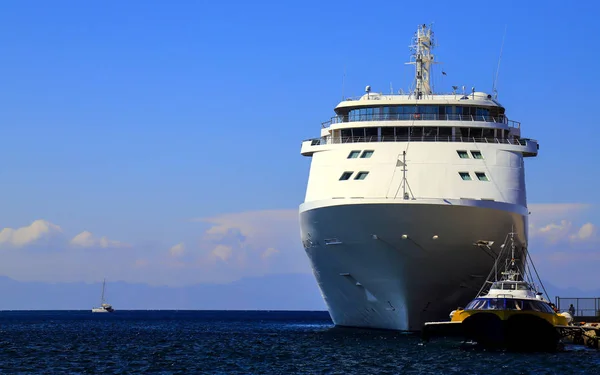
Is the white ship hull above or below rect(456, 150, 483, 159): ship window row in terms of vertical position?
below

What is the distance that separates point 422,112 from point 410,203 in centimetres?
929

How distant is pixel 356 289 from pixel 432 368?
48.0 ft

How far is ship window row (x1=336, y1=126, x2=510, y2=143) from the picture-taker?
58.1 metres

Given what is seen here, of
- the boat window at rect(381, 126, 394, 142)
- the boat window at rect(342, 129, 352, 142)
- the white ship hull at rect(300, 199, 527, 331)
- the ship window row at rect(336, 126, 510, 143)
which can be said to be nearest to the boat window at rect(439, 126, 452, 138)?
the ship window row at rect(336, 126, 510, 143)

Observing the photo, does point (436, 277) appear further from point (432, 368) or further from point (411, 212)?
point (432, 368)

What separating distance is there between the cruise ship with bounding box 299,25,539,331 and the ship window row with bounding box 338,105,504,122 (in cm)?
6

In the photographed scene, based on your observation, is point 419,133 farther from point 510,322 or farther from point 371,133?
point 510,322

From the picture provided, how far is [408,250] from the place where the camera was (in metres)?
52.3

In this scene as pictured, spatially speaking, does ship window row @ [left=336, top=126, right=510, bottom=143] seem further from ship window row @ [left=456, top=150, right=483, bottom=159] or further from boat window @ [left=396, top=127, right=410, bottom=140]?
ship window row @ [left=456, top=150, right=483, bottom=159]

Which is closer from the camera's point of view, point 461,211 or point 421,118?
point 461,211

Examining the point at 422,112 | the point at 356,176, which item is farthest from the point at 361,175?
the point at 422,112

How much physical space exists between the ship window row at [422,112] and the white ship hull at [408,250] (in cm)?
676

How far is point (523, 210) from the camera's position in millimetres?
56406

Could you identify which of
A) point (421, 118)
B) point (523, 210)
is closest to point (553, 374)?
point (523, 210)
